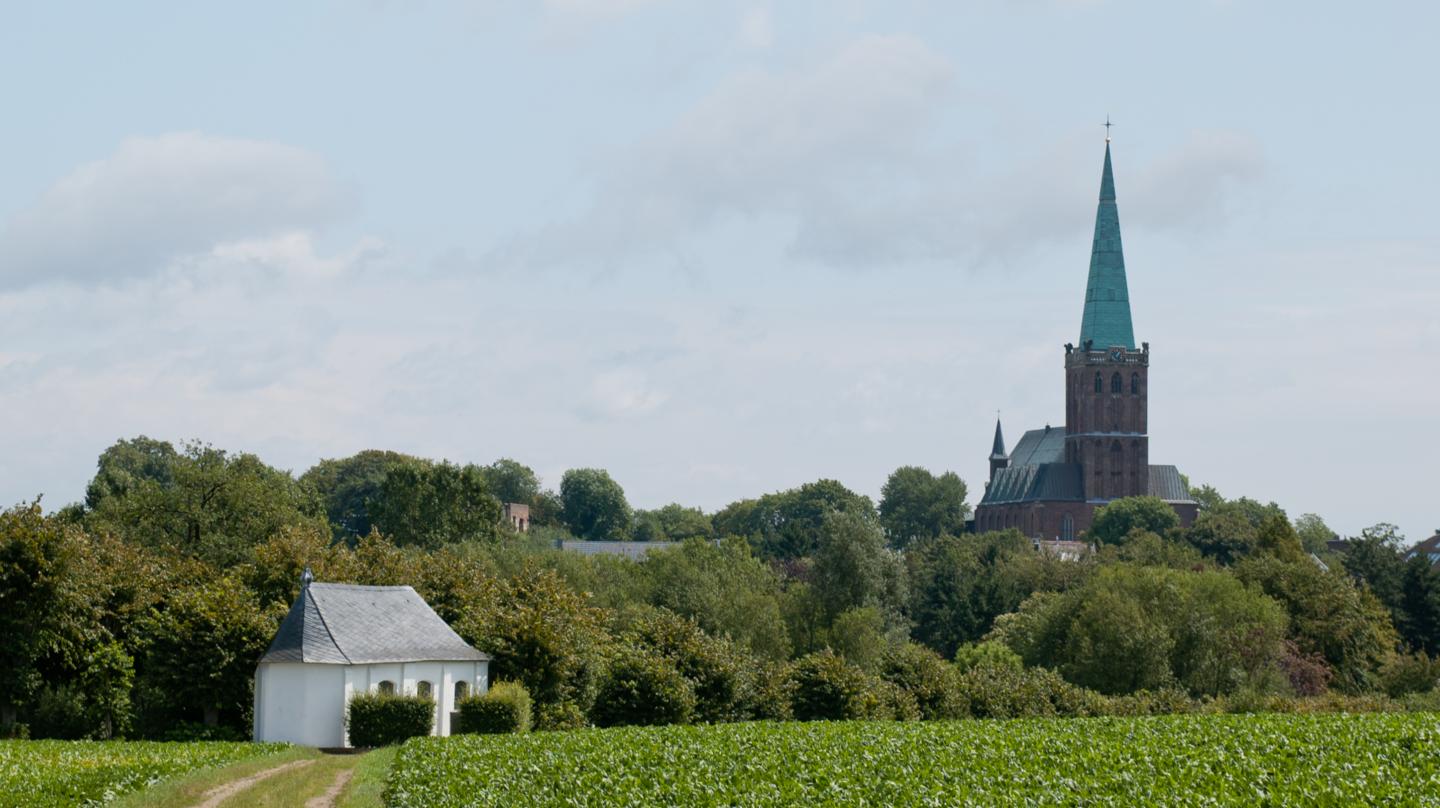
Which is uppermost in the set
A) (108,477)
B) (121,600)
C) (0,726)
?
(108,477)

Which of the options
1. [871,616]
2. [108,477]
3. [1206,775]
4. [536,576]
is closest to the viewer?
[1206,775]

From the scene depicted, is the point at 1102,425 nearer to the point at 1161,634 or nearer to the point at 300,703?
the point at 1161,634

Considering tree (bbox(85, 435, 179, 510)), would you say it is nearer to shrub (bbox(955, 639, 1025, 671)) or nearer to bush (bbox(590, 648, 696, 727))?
shrub (bbox(955, 639, 1025, 671))

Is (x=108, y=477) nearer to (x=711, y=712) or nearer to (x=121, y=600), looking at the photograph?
(x=121, y=600)

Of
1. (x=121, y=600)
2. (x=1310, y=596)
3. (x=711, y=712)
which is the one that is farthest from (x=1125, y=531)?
(x=121, y=600)

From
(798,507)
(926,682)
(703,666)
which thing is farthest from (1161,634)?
(798,507)

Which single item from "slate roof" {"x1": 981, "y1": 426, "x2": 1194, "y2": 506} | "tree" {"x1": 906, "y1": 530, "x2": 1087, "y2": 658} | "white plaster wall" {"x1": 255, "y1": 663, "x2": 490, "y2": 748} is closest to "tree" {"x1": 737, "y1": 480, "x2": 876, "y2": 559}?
"slate roof" {"x1": 981, "y1": 426, "x2": 1194, "y2": 506}

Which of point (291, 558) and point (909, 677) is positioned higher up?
point (291, 558)

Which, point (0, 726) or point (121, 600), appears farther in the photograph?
point (121, 600)

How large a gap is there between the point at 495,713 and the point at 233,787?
58.4 ft

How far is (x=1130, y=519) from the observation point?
16025 centimetres

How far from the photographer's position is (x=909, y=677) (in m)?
64.2

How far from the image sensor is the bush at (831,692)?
59719 millimetres

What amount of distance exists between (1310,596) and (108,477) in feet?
239
